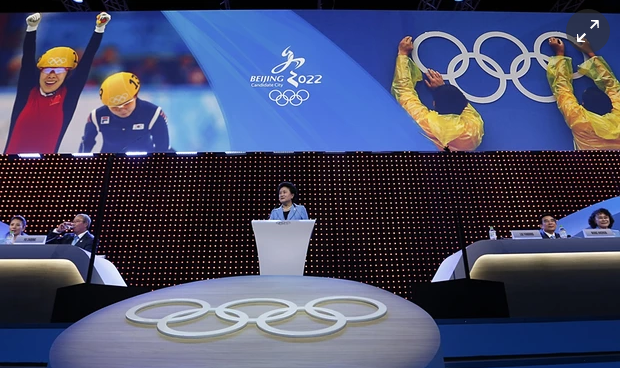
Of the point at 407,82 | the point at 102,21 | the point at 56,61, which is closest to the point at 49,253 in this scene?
the point at 56,61

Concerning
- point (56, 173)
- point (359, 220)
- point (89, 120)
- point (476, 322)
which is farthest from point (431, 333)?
point (56, 173)

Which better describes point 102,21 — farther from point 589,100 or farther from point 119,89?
point 589,100

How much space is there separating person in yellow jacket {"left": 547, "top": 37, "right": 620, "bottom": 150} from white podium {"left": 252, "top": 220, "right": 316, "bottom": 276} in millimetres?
3258

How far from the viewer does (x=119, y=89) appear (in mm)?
4281

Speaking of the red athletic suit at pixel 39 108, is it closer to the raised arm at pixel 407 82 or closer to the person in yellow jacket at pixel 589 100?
the raised arm at pixel 407 82

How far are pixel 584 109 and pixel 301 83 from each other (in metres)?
3.19

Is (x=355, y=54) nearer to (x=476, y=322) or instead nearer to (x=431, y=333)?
(x=476, y=322)

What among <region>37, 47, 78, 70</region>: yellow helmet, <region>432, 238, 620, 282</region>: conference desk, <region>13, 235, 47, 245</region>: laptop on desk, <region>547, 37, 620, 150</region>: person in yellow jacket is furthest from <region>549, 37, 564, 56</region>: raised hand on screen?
<region>13, 235, 47, 245</region>: laptop on desk

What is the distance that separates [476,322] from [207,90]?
3.74 metres

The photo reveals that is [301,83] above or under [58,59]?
under

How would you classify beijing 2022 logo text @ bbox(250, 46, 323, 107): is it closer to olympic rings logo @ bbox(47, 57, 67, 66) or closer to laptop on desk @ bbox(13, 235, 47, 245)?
olympic rings logo @ bbox(47, 57, 67, 66)

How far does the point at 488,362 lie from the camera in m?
1.24

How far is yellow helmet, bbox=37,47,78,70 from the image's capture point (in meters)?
4.35

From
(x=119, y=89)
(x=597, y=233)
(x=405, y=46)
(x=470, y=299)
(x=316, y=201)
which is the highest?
(x=405, y=46)
